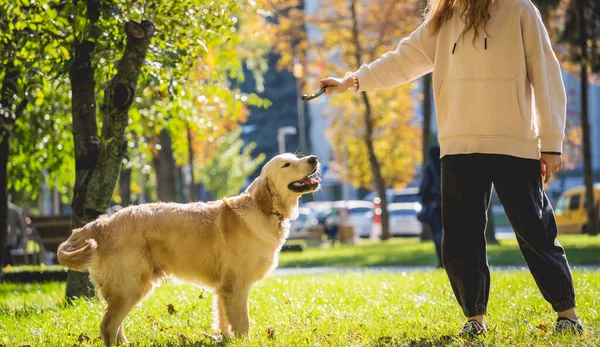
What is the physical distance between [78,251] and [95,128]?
10.3 feet

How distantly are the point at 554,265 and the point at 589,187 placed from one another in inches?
778

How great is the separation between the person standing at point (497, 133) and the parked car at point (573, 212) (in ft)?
79.7

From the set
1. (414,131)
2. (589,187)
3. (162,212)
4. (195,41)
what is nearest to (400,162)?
(414,131)

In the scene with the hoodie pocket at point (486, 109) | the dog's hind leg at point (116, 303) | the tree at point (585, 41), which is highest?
the tree at point (585, 41)

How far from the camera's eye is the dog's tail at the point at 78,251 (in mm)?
5473

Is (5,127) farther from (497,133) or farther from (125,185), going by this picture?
(125,185)

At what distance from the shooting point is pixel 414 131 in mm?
37000

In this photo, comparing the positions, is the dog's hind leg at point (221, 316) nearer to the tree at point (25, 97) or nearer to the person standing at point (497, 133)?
the person standing at point (497, 133)

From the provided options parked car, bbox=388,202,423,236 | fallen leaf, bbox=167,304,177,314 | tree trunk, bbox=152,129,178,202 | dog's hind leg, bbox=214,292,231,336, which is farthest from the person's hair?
parked car, bbox=388,202,423,236

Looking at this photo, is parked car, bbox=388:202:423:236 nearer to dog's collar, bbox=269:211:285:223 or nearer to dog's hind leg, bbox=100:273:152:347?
dog's collar, bbox=269:211:285:223

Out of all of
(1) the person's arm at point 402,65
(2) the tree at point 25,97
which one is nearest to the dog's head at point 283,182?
(1) the person's arm at point 402,65

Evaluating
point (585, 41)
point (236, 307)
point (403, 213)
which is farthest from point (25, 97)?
point (403, 213)

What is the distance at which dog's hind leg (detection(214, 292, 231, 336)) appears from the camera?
573cm

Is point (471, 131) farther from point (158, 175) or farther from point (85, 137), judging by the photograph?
point (158, 175)
